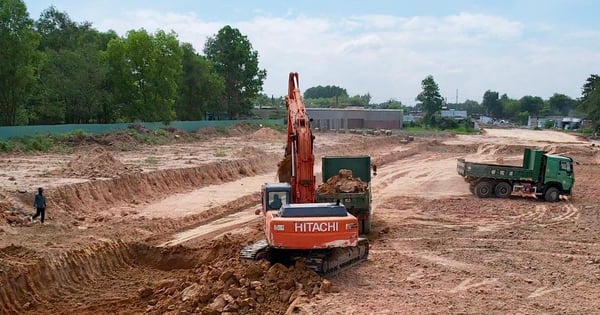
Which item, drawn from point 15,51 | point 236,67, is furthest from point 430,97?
point 15,51

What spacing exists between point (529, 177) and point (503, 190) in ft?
4.31

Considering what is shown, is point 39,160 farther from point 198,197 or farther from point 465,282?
point 465,282

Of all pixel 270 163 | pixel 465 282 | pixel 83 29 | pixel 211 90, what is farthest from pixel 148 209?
pixel 83 29

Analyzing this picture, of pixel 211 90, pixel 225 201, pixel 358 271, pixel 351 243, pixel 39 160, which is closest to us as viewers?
pixel 351 243

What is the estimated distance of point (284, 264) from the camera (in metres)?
14.4

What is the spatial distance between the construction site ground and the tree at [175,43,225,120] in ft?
126

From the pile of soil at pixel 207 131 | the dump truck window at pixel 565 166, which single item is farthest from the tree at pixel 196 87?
the dump truck window at pixel 565 166

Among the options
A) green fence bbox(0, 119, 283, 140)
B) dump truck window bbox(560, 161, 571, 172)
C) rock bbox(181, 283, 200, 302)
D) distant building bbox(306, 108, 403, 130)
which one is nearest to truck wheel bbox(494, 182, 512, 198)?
dump truck window bbox(560, 161, 571, 172)

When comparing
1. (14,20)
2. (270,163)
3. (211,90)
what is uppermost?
(14,20)

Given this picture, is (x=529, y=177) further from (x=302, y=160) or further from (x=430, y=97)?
(x=430, y=97)

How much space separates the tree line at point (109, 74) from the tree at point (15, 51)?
2.4 inches

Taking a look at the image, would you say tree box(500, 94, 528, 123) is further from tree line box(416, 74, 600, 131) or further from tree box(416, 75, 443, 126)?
tree box(416, 75, 443, 126)

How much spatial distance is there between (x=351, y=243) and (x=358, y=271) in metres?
1.57

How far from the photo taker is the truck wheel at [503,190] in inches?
1147
